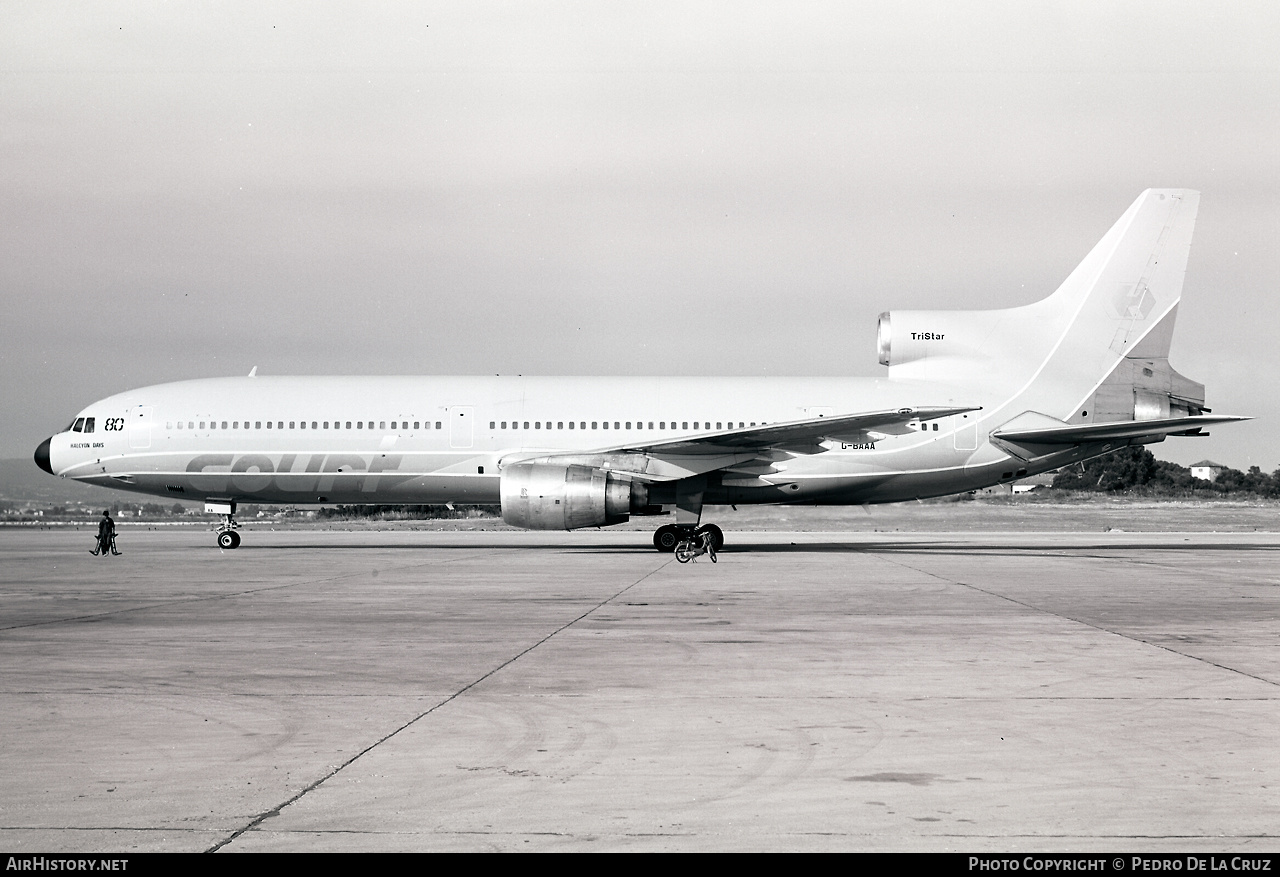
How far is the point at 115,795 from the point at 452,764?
4.94ft

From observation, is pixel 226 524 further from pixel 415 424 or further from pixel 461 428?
pixel 461 428

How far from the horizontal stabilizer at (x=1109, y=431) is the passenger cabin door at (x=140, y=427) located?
2057 centimetres

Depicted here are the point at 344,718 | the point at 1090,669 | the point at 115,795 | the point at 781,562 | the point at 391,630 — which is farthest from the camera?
the point at 781,562

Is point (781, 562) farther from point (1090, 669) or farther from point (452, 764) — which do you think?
point (452, 764)

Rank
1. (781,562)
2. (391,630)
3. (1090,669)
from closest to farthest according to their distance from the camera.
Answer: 1. (1090,669)
2. (391,630)
3. (781,562)

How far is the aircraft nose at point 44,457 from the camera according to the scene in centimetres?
3031

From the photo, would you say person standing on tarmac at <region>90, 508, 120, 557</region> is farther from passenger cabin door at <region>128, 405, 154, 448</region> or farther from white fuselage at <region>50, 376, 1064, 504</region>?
passenger cabin door at <region>128, 405, 154, 448</region>

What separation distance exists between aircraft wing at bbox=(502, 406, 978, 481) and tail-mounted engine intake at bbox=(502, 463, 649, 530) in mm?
1769

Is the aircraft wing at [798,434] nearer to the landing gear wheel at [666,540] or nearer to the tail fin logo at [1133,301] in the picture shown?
the landing gear wheel at [666,540]

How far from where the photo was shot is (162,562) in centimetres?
2364

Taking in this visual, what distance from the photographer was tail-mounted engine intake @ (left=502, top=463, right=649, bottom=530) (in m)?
24.4

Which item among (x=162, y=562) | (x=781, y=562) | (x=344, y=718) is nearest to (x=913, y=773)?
(x=344, y=718)

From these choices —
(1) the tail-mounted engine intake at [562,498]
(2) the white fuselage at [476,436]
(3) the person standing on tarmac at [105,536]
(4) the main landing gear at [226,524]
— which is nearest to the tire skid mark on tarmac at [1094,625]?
(1) the tail-mounted engine intake at [562,498]
